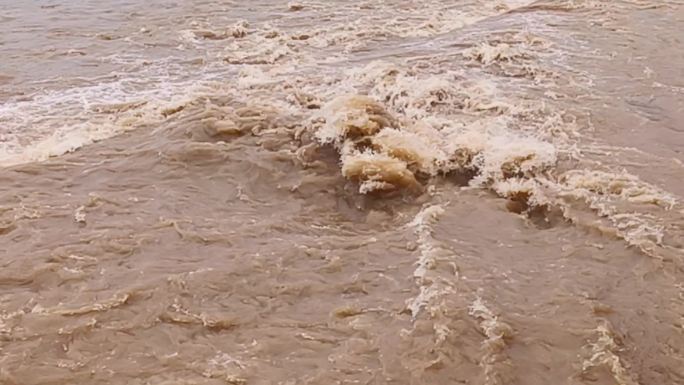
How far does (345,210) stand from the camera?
5.63m

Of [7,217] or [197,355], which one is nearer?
[197,355]

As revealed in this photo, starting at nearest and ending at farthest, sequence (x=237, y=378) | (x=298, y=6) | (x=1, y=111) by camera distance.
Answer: (x=237, y=378) < (x=1, y=111) < (x=298, y=6)

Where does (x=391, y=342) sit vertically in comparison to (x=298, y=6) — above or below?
below

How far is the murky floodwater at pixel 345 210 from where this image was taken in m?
4.01

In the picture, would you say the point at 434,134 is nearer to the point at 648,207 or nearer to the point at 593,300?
the point at 648,207

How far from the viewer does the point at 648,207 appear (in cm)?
538

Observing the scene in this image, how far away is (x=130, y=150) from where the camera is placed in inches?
253

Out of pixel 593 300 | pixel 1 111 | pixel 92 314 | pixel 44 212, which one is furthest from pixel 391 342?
pixel 1 111

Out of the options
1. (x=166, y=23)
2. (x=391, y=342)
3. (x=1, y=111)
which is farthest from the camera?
(x=166, y=23)

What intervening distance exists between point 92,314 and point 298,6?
8.01 metres

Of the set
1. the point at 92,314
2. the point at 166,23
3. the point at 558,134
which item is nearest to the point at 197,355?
the point at 92,314

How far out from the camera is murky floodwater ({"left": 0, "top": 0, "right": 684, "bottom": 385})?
401 centimetres

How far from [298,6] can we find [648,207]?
7.27m

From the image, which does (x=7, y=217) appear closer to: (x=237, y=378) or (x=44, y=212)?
(x=44, y=212)
